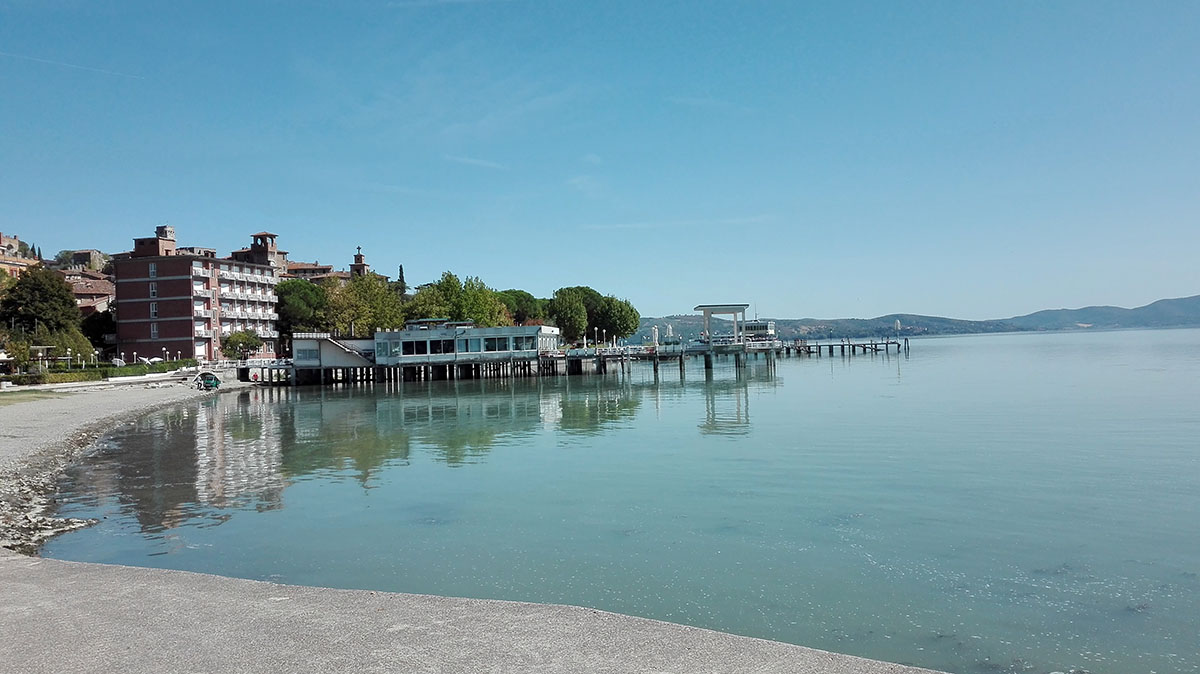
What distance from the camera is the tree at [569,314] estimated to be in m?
121

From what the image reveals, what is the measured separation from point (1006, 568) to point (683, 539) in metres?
5.48

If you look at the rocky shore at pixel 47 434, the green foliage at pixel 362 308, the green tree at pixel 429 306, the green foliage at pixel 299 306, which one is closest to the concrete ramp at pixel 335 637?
the rocky shore at pixel 47 434

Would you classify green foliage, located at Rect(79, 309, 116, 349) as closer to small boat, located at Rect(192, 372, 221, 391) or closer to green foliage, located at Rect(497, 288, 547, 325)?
small boat, located at Rect(192, 372, 221, 391)

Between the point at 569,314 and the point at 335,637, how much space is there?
112272mm

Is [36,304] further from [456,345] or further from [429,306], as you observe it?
[456,345]

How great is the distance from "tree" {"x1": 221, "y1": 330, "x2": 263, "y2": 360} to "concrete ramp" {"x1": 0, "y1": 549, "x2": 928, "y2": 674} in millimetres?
86724

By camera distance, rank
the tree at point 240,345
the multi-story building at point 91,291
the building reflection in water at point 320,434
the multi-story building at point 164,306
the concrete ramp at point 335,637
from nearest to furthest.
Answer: the concrete ramp at point 335,637
the building reflection in water at point 320,434
the multi-story building at point 164,306
the tree at point 240,345
the multi-story building at point 91,291

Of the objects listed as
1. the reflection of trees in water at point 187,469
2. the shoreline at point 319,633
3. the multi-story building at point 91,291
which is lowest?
the reflection of trees in water at point 187,469

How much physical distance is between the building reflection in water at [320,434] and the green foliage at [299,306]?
35.1 m

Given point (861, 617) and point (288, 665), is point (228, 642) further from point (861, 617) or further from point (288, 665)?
point (861, 617)

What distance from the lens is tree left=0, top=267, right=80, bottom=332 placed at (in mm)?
79750

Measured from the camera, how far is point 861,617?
10828mm

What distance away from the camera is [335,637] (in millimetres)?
8625

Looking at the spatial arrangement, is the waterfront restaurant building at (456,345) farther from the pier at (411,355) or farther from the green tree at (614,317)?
the green tree at (614,317)
